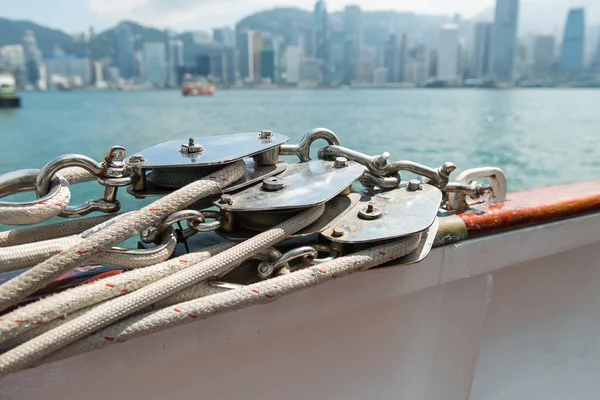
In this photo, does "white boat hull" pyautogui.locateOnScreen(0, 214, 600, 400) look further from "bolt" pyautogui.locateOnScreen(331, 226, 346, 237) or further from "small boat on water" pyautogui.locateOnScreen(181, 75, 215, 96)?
"small boat on water" pyautogui.locateOnScreen(181, 75, 215, 96)

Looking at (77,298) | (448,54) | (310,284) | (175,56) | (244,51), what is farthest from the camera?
(175,56)

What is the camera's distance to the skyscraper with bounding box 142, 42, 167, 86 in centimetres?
4372

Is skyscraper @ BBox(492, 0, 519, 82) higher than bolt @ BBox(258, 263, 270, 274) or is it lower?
higher

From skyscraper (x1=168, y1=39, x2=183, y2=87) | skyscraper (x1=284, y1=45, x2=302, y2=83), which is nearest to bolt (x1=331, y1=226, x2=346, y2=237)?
skyscraper (x1=284, y1=45, x2=302, y2=83)

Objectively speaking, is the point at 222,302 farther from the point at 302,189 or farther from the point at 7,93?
the point at 7,93

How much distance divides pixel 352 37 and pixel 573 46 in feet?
60.5

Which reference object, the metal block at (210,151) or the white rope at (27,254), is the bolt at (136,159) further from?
the white rope at (27,254)

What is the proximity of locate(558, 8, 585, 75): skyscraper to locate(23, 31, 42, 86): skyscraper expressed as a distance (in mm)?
44159

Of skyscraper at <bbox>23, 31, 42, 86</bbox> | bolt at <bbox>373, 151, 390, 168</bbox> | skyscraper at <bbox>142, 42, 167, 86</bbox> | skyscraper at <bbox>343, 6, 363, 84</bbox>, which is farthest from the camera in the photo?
skyscraper at <bbox>142, 42, 167, 86</bbox>

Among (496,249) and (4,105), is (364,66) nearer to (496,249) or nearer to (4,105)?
(4,105)

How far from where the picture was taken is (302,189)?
29.9 inches

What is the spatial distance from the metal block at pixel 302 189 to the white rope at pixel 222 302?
10 centimetres

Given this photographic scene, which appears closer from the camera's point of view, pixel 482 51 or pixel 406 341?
pixel 406 341

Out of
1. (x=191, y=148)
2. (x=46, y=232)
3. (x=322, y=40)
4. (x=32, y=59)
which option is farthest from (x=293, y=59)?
(x=46, y=232)
